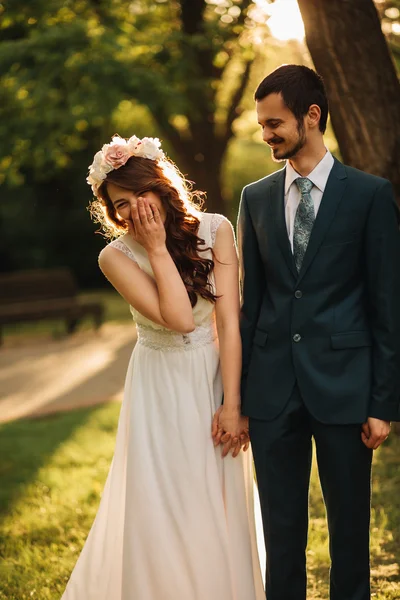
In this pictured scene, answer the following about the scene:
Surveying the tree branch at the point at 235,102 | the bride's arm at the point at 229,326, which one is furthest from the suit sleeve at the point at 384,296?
the tree branch at the point at 235,102

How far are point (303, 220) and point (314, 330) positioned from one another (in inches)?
16.5

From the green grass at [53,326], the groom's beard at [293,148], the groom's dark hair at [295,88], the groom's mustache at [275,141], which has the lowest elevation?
the green grass at [53,326]

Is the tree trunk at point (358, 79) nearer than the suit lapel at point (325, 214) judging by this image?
No

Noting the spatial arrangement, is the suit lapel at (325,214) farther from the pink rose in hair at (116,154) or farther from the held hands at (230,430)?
the pink rose in hair at (116,154)

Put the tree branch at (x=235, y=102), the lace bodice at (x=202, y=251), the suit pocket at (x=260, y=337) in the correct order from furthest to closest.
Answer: the tree branch at (x=235, y=102)
the lace bodice at (x=202, y=251)
the suit pocket at (x=260, y=337)

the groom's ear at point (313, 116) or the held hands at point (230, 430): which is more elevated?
the groom's ear at point (313, 116)

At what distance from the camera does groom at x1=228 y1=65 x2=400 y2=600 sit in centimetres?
307

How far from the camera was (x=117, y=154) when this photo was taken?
10.9 feet

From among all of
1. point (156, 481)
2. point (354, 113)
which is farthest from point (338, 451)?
point (354, 113)

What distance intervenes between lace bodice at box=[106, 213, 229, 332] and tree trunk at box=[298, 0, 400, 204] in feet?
6.09

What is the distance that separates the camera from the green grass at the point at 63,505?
15.1 ft

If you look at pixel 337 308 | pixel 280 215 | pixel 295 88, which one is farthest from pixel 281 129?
pixel 337 308

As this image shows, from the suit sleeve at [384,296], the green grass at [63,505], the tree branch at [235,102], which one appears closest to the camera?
the suit sleeve at [384,296]

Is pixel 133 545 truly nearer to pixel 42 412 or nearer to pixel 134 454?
pixel 134 454
